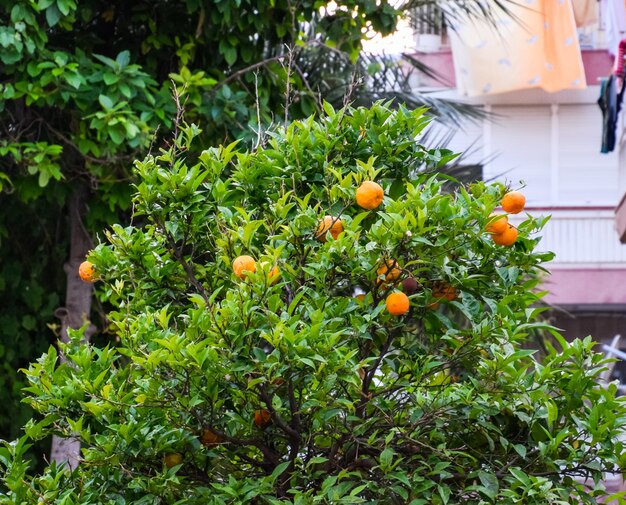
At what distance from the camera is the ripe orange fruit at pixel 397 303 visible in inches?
118

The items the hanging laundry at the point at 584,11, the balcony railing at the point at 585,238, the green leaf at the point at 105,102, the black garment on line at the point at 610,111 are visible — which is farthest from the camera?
the balcony railing at the point at 585,238

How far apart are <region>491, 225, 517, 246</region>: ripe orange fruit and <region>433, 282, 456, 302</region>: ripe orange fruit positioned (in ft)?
0.66

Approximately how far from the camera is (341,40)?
22.2ft

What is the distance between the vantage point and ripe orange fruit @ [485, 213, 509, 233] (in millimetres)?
3105

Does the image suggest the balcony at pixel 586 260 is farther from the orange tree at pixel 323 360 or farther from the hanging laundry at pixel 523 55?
the orange tree at pixel 323 360

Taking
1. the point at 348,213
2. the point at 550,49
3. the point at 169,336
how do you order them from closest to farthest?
the point at 169,336 < the point at 348,213 < the point at 550,49

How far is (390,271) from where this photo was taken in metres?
3.06

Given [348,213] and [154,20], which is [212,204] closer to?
[348,213]

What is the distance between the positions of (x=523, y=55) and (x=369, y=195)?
47.4 feet

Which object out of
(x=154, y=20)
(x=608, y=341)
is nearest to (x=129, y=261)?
(x=154, y=20)

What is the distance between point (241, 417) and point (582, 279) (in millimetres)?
15395

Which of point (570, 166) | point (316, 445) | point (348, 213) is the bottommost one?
point (570, 166)

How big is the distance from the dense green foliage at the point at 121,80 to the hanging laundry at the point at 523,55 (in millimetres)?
9689

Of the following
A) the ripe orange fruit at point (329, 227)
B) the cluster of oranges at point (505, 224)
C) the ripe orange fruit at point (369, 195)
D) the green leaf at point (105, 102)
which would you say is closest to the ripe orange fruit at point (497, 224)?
the cluster of oranges at point (505, 224)
